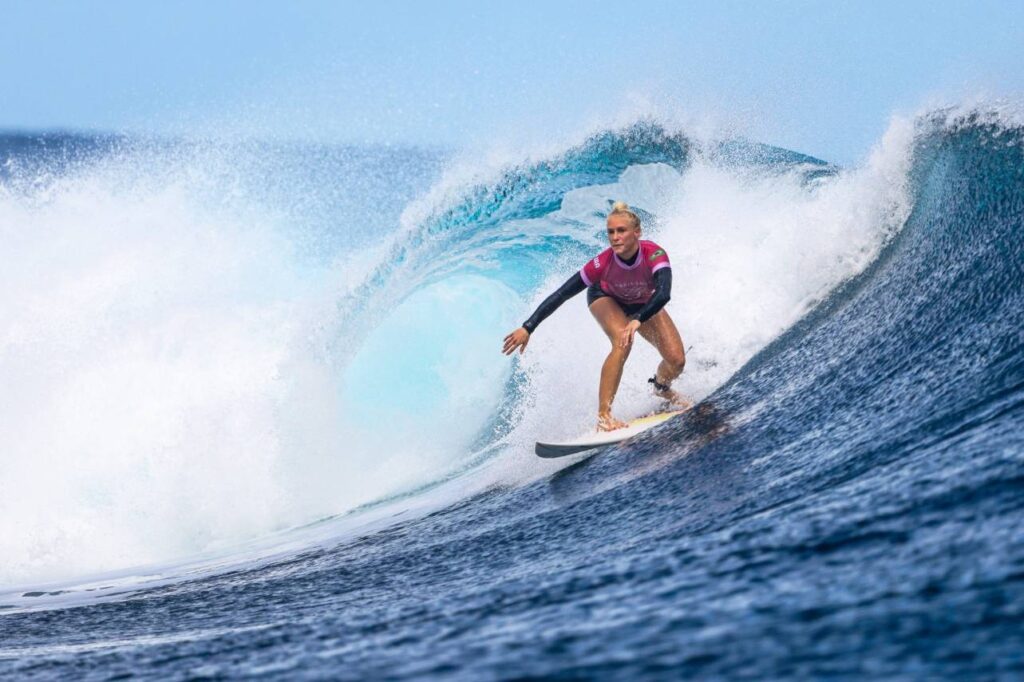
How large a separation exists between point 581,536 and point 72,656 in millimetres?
1611

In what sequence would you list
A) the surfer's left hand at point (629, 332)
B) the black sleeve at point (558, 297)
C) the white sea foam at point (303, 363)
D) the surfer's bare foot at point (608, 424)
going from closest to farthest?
the surfer's left hand at point (629, 332)
the surfer's bare foot at point (608, 424)
the black sleeve at point (558, 297)
the white sea foam at point (303, 363)

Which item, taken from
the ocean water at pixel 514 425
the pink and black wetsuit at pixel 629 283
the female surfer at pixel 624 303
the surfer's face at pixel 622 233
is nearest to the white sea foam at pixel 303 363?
the ocean water at pixel 514 425

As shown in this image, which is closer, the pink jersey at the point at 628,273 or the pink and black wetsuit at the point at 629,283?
the pink and black wetsuit at the point at 629,283

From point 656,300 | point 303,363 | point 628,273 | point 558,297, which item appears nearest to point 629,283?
point 628,273

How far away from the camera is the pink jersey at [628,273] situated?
5.43 metres

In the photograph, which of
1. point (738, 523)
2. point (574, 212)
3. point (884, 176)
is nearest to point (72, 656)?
point (738, 523)

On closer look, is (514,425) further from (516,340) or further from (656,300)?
(656,300)

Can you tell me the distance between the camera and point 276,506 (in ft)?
25.6

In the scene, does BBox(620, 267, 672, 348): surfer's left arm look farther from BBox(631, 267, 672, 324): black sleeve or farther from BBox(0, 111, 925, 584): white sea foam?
BBox(0, 111, 925, 584): white sea foam

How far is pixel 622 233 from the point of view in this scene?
17.2 feet

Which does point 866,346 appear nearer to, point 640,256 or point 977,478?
point 640,256

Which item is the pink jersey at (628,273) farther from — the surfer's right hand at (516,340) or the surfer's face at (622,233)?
the surfer's right hand at (516,340)

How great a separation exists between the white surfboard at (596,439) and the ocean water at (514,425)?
11cm

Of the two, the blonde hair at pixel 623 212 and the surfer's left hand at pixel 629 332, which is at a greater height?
the blonde hair at pixel 623 212
